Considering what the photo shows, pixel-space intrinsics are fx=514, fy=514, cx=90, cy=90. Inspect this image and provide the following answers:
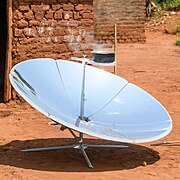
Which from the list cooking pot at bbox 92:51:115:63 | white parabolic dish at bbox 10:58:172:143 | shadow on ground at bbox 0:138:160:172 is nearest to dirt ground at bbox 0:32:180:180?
shadow on ground at bbox 0:138:160:172

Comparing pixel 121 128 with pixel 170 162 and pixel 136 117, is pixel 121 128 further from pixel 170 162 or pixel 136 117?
pixel 170 162

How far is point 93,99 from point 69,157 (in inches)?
33.1

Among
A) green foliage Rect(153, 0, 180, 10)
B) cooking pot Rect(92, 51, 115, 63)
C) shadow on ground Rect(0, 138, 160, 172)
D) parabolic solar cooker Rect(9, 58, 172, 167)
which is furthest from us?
green foliage Rect(153, 0, 180, 10)

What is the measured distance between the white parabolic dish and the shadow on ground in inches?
21.6

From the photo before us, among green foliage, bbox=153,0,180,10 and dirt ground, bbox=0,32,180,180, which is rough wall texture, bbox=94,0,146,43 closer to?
dirt ground, bbox=0,32,180,180

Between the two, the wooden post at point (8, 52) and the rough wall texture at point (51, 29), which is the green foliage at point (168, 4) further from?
the wooden post at point (8, 52)

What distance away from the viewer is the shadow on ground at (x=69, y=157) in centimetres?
641

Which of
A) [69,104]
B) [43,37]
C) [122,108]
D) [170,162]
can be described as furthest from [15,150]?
[43,37]

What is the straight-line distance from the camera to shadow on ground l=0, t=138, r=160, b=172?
252 inches

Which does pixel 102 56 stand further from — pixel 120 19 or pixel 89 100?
pixel 120 19

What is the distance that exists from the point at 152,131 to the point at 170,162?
67cm

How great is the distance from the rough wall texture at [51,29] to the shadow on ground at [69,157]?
2370 mm

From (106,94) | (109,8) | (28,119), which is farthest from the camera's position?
(109,8)

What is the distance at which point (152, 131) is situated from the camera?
6293mm
